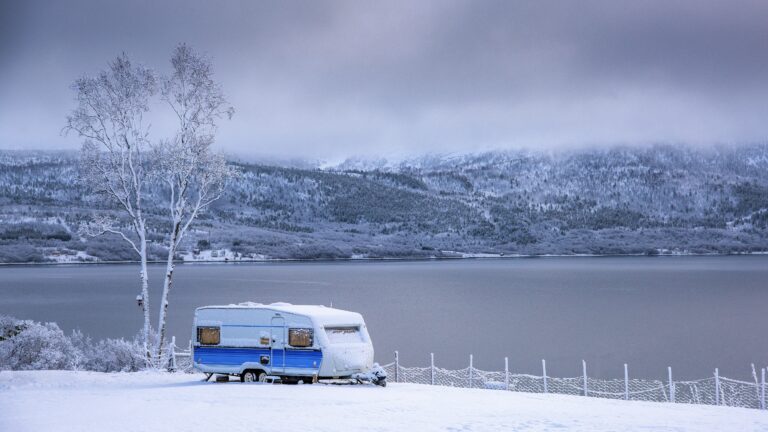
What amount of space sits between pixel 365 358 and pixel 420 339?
34284 millimetres

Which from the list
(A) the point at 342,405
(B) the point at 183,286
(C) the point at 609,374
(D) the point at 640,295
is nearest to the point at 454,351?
(C) the point at 609,374

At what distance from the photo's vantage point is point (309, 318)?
25.4 meters

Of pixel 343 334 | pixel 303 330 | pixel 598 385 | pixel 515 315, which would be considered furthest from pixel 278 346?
pixel 515 315

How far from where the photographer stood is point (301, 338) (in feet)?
82.9

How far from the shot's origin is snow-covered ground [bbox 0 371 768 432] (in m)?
17.0

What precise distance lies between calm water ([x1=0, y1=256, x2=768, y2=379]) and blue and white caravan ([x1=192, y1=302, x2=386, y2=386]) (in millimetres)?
22391

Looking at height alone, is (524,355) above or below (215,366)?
below

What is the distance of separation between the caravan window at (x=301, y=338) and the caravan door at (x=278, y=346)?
0.38m

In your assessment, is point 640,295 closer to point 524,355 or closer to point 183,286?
point 524,355

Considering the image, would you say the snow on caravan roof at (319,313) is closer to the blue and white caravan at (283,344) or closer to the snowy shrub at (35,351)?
the blue and white caravan at (283,344)

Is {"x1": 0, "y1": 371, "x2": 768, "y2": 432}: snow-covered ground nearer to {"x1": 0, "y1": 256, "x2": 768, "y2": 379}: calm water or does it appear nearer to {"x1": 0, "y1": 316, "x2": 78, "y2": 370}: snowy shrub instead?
{"x1": 0, "y1": 316, "x2": 78, "y2": 370}: snowy shrub

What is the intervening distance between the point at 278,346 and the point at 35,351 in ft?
51.1

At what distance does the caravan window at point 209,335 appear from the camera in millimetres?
26578

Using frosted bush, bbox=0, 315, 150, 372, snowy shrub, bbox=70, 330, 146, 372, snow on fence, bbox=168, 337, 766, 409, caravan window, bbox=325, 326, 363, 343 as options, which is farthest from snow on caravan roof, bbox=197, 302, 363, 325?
snowy shrub, bbox=70, 330, 146, 372
